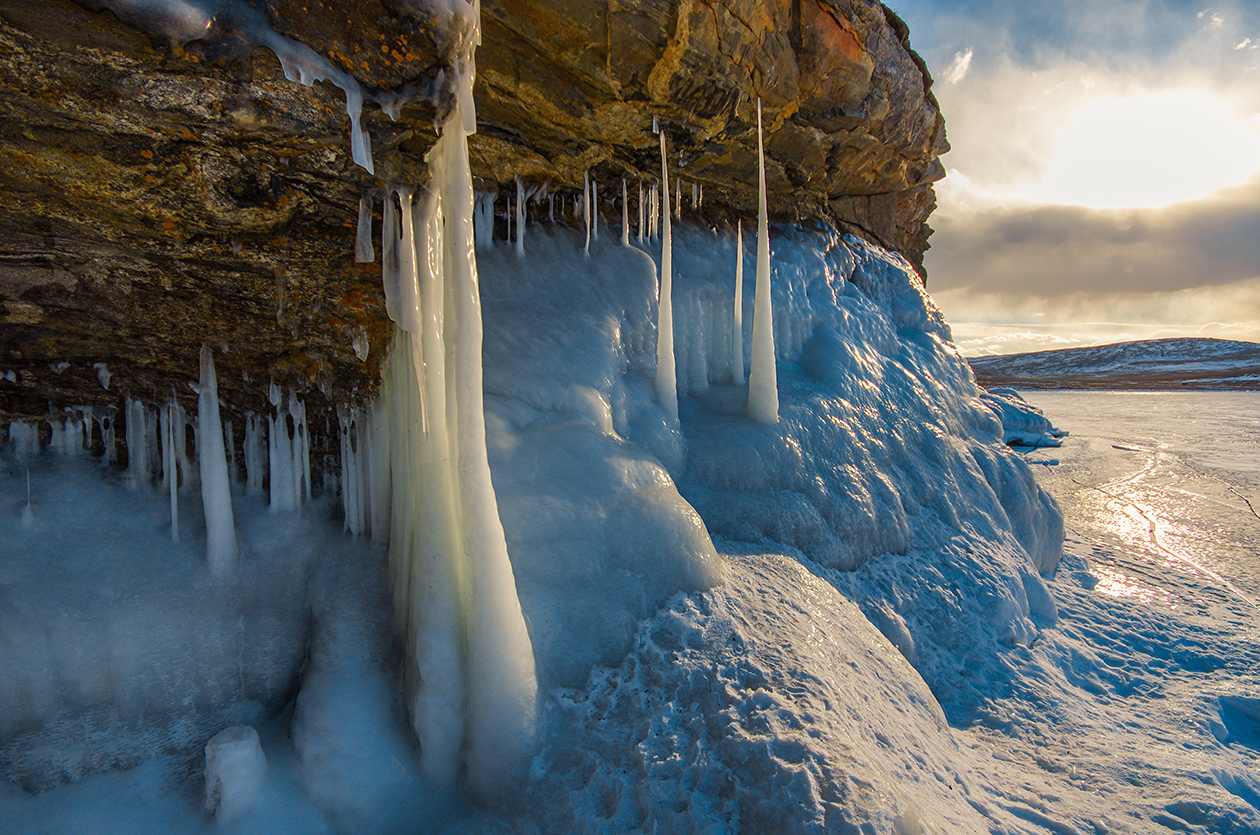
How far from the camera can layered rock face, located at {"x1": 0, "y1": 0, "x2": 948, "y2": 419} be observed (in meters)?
2.15

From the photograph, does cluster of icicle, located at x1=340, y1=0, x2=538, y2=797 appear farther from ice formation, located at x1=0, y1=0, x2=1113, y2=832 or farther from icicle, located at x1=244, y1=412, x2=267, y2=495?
icicle, located at x1=244, y1=412, x2=267, y2=495

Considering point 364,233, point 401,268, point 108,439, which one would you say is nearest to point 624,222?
point 364,233

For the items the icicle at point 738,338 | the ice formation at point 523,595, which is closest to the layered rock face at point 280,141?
the ice formation at point 523,595

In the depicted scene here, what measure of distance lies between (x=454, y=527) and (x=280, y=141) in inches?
88.3

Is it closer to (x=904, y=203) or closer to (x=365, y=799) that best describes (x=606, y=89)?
(x=365, y=799)

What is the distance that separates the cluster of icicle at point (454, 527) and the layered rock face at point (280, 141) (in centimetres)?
39

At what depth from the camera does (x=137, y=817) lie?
282 centimetres

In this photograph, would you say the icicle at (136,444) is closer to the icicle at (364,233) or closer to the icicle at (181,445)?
the icicle at (181,445)

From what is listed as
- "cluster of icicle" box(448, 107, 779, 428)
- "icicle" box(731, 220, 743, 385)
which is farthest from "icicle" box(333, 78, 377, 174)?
"icicle" box(731, 220, 743, 385)

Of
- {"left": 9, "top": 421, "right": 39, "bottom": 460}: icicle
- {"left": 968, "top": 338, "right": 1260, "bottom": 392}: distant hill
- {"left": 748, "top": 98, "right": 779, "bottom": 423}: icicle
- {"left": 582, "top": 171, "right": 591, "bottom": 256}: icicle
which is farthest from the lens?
{"left": 968, "top": 338, "right": 1260, "bottom": 392}: distant hill

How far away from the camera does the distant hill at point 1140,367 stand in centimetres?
4378

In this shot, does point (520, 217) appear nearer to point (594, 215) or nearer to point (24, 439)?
point (594, 215)

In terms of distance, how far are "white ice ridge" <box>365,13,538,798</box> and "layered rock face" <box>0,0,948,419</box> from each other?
1.43 feet

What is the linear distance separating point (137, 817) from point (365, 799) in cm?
128
